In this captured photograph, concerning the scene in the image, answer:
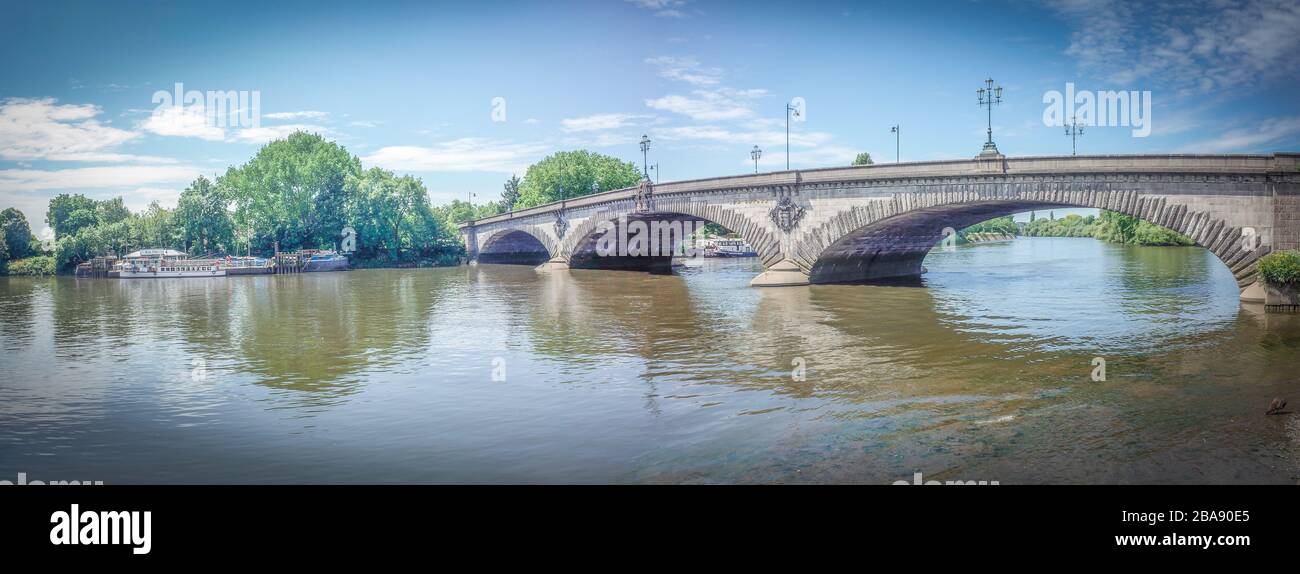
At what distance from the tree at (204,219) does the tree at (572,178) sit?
40.2m

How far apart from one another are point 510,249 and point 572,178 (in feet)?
57.1

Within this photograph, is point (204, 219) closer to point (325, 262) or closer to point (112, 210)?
point (325, 262)

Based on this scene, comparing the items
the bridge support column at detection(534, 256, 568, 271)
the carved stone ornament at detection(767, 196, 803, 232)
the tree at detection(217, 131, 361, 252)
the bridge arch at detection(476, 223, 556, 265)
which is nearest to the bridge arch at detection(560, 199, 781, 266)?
the bridge support column at detection(534, 256, 568, 271)

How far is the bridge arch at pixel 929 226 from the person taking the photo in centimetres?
2866

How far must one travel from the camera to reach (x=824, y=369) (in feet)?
59.7

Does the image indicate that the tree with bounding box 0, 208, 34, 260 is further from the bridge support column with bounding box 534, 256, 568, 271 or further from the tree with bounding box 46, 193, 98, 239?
the bridge support column with bounding box 534, 256, 568, 271

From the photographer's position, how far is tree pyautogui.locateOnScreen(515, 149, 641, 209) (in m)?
109

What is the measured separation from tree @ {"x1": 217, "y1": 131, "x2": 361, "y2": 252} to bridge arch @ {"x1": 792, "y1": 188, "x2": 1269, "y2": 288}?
60198 millimetres

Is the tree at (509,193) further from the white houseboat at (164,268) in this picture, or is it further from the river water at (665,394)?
the river water at (665,394)

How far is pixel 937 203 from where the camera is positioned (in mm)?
37031

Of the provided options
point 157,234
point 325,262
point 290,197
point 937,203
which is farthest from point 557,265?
point 157,234
